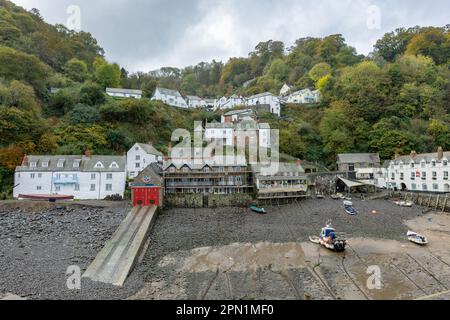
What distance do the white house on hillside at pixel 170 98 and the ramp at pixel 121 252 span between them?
41.4 m

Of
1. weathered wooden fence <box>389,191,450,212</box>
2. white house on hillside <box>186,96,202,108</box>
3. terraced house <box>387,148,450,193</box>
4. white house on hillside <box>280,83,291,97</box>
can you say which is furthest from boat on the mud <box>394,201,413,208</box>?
white house on hillside <box>186,96,202,108</box>

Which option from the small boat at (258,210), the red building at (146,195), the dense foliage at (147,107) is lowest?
the small boat at (258,210)

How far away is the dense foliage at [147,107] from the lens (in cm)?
3800

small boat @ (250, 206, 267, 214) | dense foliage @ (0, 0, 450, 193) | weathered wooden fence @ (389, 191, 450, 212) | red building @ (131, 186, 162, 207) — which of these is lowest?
small boat @ (250, 206, 267, 214)

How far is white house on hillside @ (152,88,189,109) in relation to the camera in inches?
2479

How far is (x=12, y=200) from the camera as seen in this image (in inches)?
1141

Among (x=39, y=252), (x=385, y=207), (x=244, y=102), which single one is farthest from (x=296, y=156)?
(x=39, y=252)

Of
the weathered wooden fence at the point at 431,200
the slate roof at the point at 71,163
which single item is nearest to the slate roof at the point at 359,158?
the weathered wooden fence at the point at 431,200

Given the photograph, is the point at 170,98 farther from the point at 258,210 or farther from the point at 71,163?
the point at 258,210

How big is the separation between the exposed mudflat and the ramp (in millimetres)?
693

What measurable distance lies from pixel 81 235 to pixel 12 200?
522 inches

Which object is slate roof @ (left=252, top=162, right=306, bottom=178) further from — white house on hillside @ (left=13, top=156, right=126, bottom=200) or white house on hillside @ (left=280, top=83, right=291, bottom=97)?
white house on hillside @ (left=280, top=83, right=291, bottom=97)

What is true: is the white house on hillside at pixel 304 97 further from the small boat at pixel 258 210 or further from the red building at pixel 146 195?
the red building at pixel 146 195

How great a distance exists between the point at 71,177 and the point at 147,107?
22197 mm
